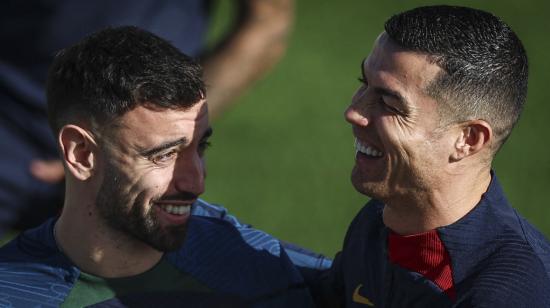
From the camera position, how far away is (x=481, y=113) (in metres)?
3.27

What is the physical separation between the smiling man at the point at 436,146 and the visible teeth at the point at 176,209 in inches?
20.5

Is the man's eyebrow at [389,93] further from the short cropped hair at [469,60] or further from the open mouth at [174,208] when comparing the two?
the open mouth at [174,208]

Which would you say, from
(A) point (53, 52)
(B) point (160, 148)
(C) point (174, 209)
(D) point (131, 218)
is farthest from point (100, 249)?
(A) point (53, 52)

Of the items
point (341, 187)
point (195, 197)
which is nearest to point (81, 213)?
point (195, 197)

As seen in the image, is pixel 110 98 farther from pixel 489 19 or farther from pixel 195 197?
pixel 489 19

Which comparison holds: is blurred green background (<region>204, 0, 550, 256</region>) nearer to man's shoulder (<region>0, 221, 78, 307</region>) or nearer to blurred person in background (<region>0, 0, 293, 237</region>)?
blurred person in background (<region>0, 0, 293, 237</region>)

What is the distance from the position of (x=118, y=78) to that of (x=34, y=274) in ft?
1.99

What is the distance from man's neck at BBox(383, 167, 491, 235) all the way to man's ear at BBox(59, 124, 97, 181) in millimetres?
894

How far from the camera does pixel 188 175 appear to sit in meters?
3.29

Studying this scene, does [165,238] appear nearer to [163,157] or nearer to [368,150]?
[163,157]

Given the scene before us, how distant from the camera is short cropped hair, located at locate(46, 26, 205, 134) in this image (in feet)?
10.5

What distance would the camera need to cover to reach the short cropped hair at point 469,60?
10.6 feet

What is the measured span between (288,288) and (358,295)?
0.69 ft

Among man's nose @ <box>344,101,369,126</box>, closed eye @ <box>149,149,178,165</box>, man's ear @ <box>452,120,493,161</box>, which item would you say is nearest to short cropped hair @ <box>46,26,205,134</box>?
closed eye @ <box>149,149,178,165</box>
